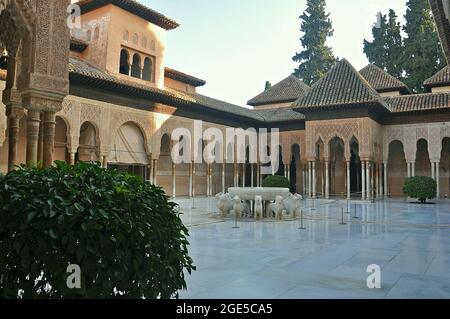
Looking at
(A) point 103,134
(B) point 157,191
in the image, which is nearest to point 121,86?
(A) point 103,134

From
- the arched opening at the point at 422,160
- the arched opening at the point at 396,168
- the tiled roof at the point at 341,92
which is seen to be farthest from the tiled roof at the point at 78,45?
the arched opening at the point at 422,160

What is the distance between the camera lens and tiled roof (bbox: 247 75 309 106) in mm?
33156

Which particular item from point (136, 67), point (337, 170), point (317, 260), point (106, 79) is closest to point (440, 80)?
point (337, 170)

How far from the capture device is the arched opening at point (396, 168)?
86.9 ft

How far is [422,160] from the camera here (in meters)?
25.9

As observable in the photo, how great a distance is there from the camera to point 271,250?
664 cm

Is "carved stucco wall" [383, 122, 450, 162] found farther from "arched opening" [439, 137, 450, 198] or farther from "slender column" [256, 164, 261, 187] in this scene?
"slender column" [256, 164, 261, 187]

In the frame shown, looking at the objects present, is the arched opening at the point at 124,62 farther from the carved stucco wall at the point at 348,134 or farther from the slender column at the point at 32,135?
the slender column at the point at 32,135

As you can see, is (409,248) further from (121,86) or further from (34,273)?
(121,86)

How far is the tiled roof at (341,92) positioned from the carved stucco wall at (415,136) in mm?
2423

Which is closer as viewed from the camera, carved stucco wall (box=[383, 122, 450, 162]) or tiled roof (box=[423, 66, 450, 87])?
carved stucco wall (box=[383, 122, 450, 162])

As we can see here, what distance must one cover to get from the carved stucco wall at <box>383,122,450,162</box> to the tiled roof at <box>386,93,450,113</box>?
1101mm

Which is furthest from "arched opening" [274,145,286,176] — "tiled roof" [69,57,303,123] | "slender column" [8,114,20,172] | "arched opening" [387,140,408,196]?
"slender column" [8,114,20,172]
